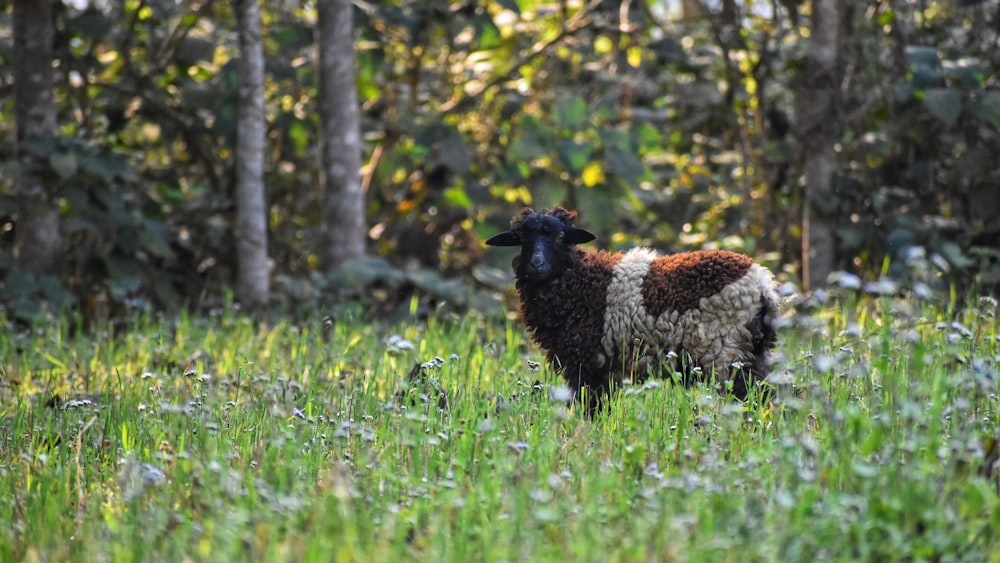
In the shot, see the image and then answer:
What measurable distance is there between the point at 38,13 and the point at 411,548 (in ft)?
21.8

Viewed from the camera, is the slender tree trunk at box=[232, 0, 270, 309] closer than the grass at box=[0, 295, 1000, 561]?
No

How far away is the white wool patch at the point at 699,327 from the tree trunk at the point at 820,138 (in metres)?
4.05

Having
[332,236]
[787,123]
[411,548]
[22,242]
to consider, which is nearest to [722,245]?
[787,123]

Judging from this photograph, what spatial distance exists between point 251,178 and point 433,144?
5.55ft

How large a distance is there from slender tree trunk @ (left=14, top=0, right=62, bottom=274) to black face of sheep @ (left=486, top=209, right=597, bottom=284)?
454cm

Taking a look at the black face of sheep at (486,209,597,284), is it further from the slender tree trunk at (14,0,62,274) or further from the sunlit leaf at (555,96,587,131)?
the slender tree trunk at (14,0,62,274)

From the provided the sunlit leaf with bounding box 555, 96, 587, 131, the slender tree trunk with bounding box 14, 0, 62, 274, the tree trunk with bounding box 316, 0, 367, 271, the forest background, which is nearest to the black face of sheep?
the forest background

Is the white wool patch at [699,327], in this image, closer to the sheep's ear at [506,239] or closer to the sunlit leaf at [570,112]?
the sheep's ear at [506,239]

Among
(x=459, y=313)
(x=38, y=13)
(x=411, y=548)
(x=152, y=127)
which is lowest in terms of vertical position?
(x=459, y=313)

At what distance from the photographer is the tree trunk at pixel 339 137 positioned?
898 cm

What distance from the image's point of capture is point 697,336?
16.9 ft

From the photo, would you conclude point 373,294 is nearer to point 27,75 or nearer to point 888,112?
point 27,75

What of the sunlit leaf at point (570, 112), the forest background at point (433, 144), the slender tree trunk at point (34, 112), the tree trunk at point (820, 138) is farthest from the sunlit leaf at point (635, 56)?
the slender tree trunk at point (34, 112)

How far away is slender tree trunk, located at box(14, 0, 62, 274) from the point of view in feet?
27.8
